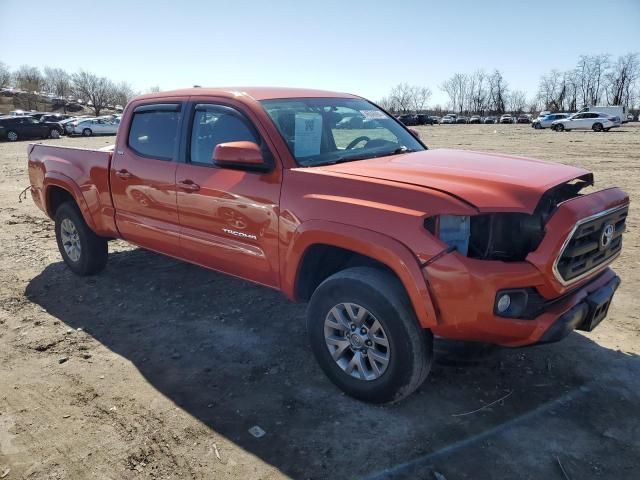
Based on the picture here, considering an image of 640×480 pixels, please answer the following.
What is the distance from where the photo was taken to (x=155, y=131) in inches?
179

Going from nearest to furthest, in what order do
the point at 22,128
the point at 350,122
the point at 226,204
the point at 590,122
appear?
1. the point at 226,204
2. the point at 350,122
3. the point at 22,128
4. the point at 590,122

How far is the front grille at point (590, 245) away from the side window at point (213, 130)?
2.23m

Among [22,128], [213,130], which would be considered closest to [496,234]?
[213,130]

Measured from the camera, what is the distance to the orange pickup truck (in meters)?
2.73

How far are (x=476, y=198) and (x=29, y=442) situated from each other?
2879 mm

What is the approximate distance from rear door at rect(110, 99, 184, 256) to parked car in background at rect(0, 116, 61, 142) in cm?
2993

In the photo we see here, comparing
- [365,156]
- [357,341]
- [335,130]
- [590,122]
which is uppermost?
[590,122]

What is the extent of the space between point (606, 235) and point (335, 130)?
6.80 feet

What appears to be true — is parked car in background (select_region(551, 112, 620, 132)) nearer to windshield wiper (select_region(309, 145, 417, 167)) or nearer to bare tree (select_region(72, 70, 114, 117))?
windshield wiper (select_region(309, 145, 417, 167))

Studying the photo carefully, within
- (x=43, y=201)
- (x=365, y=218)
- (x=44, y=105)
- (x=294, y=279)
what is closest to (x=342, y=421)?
(x=294, y=279)

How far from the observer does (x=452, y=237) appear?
2.83m

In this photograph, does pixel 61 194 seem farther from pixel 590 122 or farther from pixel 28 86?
pixel 28 86

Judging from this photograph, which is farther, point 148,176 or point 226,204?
point 148,176

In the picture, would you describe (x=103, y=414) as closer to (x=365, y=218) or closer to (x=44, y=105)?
(x=365, y=218)
